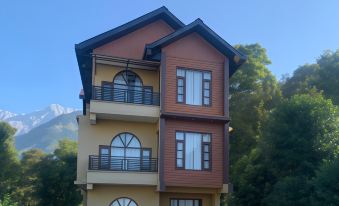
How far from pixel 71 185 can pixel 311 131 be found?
84.2 ft

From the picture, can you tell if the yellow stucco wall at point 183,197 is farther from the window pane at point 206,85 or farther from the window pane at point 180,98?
the window pane at point 206,85

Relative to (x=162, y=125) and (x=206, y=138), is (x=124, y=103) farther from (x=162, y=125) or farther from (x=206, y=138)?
(x=206, y=138)

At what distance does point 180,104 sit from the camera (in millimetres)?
19797

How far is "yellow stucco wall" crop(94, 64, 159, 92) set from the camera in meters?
20.2

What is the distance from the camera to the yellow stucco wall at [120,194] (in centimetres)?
1925

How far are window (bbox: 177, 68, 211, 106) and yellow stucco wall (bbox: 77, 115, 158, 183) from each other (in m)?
2.07

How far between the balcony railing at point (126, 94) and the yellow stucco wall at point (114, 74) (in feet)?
1.46

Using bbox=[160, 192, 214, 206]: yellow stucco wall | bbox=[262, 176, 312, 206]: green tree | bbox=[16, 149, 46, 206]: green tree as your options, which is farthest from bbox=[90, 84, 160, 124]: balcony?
bbox=[16, 149, 46, 206]: green tree

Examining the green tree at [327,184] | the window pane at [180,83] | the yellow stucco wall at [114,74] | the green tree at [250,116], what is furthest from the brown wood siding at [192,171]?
the green tree at [250,116]

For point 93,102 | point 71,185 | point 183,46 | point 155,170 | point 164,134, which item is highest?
point 183,46

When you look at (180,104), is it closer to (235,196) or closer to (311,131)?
(311,131)

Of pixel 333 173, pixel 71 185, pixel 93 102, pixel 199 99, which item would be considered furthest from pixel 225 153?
pixel 71 185

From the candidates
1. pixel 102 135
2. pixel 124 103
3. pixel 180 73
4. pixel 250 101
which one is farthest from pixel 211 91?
pixel 250 101

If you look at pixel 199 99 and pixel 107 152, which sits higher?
pixel 199 99
